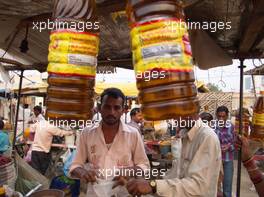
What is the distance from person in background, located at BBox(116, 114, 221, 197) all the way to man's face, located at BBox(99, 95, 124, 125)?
686 mm

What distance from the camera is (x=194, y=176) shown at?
1.88m

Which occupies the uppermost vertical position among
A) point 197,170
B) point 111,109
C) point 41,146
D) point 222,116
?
point 111,109

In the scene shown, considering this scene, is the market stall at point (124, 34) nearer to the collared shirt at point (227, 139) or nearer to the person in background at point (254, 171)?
the person in background at point (254, 171)

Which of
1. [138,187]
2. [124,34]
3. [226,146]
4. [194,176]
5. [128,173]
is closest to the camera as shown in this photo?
[138,187]

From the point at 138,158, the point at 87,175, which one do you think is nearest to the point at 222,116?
the point at 138,158

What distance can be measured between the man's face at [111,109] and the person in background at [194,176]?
0.69 metres

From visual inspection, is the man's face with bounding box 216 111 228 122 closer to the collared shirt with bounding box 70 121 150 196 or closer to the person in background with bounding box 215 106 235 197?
the person in background with bounding box 215 106 235 197

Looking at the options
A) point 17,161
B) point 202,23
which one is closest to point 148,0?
point 202,23

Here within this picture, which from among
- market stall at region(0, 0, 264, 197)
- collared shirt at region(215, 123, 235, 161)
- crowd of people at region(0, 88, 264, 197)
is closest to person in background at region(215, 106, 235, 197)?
collared shirt at region(215, 123, 235, 161)

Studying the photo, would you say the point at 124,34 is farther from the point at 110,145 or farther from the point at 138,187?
the point at 138,187

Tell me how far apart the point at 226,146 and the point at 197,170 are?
4.18m

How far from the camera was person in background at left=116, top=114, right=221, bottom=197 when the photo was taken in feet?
6.00

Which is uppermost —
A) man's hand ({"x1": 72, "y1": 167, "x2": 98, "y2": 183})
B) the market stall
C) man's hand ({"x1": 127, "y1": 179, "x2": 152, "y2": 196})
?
the market stall

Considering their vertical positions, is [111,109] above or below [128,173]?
above
